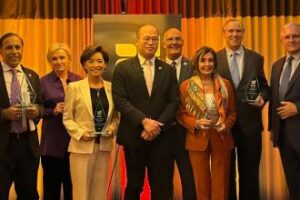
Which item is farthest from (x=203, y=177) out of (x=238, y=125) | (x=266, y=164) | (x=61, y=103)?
(x=266, y=164)

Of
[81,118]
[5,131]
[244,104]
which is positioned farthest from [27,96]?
[244,104]

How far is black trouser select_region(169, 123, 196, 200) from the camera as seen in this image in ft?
12.0

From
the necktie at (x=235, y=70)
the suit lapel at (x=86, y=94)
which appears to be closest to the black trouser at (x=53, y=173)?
the suit lapel at (x=86, y=94)

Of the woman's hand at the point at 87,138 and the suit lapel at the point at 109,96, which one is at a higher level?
the suit lapel at the point at 109,96

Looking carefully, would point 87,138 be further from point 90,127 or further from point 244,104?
point 244,104

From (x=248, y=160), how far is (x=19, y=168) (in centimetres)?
180

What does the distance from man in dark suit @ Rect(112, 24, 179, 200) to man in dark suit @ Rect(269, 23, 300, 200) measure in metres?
0.84

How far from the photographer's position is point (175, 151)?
370 centimetres

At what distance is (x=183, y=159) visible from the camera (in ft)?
12.1

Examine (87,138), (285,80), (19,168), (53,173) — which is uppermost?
(285,80)

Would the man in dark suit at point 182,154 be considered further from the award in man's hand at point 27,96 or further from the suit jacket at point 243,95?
the award in man's hand at point 27,96

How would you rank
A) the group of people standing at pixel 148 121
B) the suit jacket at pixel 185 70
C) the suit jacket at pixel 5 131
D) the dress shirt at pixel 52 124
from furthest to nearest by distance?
the suit jacket at pixel 185 70
the dress shirt at pixel 52 124
the group of people standing at pixel 148 121
the suit jacket at pixel 5 131

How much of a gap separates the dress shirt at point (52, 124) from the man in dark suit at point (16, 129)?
0.23 m

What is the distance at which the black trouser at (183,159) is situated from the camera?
12.0 ft
